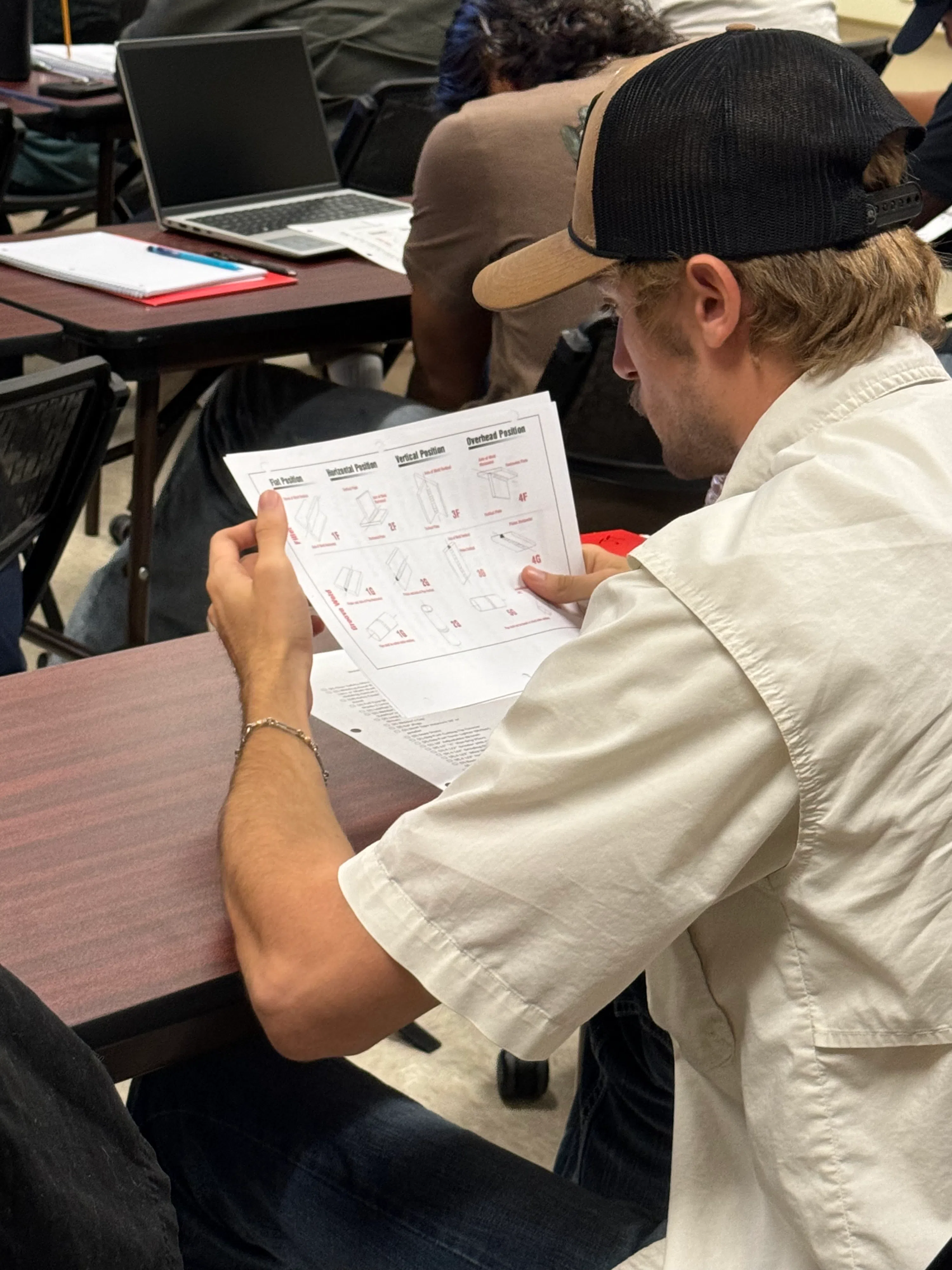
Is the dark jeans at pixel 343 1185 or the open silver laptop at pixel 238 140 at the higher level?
the open silver laptop at pixel 238 140

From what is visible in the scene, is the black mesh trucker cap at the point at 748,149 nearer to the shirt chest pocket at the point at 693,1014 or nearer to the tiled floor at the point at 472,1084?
the shirt chest pocket at the point at 693,1014

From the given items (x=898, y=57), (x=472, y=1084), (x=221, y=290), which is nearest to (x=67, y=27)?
(x=221, y=290)

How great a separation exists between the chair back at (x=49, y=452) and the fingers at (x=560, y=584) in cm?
68

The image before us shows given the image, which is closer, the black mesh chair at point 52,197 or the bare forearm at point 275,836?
A: the bare forearm at point 275,836

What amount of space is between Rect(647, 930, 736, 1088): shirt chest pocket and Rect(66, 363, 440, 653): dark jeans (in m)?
1.59

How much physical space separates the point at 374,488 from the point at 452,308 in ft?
3.83

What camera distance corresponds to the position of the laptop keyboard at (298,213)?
2602 millimetres

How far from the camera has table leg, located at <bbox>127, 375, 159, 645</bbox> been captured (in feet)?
7.75

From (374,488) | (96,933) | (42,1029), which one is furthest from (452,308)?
(42,1029)

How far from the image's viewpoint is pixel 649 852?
2.50ft

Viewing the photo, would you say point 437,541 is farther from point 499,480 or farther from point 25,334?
point 25,334

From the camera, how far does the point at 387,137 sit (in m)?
3.09

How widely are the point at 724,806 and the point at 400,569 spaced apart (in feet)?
1.41

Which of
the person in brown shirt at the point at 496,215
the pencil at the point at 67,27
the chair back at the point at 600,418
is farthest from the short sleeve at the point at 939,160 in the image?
the pencil at the point at 67,27
